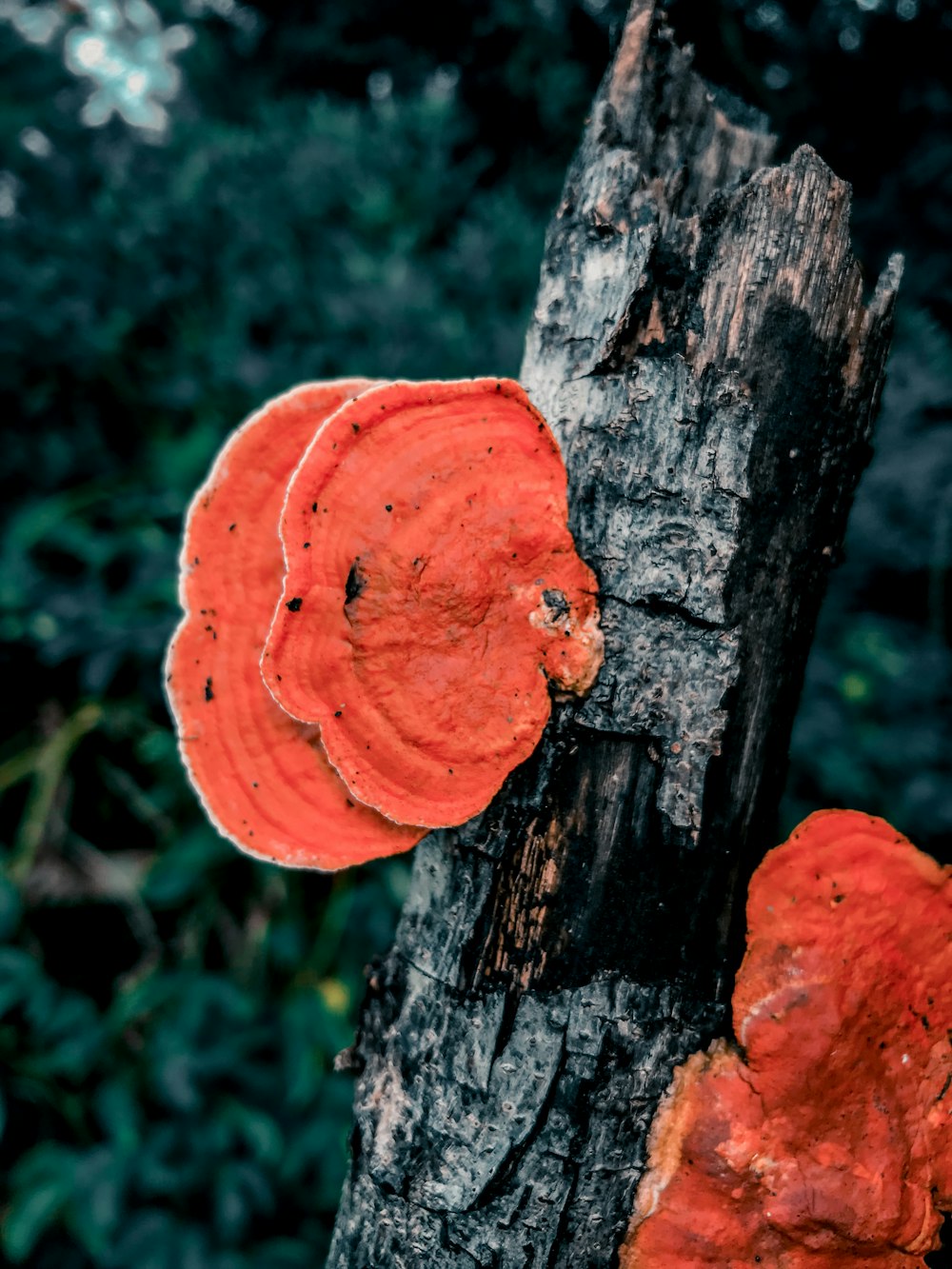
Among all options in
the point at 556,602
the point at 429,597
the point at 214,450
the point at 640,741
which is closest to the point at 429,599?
the point at 429,597

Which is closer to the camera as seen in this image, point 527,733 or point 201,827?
point 527,733

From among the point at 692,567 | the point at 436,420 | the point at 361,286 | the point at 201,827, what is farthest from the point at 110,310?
the point at 692,567

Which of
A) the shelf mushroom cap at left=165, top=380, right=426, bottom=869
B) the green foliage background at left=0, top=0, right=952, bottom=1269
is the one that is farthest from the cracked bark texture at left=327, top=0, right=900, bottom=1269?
the green foliage background at left=0, top=0, right=952, bottom=1269

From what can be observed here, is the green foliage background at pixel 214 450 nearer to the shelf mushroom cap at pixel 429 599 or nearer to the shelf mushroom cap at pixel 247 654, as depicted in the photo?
the shelf mushroom cap at pixel 247 654

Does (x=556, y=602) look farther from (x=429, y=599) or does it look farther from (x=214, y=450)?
(x=214, y=450)

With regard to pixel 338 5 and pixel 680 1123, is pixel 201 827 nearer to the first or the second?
pixel 680 1123

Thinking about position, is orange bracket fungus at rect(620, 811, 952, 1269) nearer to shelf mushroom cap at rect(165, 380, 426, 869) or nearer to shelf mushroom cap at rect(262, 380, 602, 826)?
shelf mushroom cap at rect(262, 380, 602, 826)
